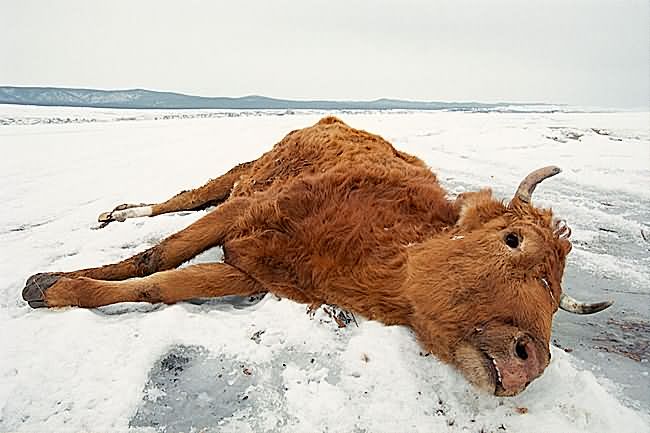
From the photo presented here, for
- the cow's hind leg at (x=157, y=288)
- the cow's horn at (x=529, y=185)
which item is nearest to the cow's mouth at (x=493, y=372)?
the cow's horn at (x=529, y=185)

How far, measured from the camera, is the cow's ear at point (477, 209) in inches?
118

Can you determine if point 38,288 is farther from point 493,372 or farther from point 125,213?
point 493,372

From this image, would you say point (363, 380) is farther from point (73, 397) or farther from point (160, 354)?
point (73, 397)

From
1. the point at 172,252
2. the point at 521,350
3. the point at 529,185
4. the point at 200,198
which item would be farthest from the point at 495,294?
the point at 200,198

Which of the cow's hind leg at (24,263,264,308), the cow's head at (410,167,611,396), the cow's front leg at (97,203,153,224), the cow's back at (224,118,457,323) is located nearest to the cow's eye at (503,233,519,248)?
the cow's head at (410,167,611,396)

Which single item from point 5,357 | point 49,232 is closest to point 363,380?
point 5,357

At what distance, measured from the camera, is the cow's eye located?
2.62m

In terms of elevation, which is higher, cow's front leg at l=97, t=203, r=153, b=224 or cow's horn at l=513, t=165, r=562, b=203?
cow's horn at l=513, t=165, r=562, b=203

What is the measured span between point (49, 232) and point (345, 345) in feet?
11.1

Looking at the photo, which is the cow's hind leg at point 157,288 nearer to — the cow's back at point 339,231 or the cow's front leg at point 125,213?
the cow's back at point 339,231

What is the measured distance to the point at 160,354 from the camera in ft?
8.24

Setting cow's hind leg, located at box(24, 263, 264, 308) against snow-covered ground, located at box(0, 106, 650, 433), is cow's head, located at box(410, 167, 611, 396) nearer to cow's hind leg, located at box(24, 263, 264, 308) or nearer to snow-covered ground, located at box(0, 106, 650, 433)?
snow-covered ground, located at box(0, 106, 650, 433)

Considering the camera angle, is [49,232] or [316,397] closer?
[316,397]

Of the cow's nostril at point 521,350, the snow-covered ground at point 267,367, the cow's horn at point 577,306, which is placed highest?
the cow's nostril at point 521,350
